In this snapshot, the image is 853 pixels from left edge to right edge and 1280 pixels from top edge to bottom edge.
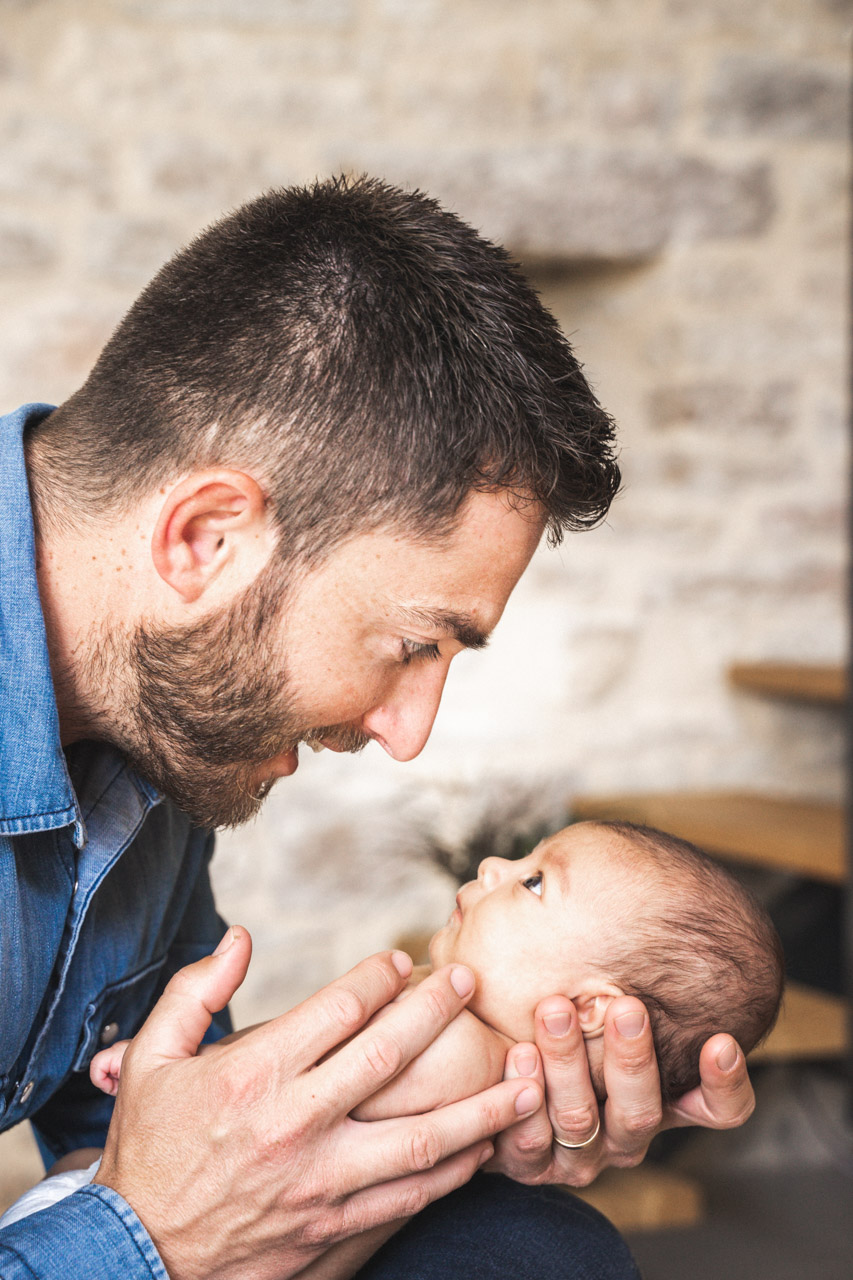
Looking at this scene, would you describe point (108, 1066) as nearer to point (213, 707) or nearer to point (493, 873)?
point (213, 707)

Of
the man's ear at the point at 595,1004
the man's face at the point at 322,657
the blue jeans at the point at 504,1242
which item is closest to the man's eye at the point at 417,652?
the man's face at the point at 322,657

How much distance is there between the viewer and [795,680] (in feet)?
8.71

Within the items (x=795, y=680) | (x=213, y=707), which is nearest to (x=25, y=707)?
(x=213, y=707)

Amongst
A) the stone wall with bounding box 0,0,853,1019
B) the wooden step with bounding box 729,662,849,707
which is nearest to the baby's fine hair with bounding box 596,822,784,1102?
the stone wall with bounding box 0,0,853,1019

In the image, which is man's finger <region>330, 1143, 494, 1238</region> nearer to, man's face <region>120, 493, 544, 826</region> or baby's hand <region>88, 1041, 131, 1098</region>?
baby's hand <region>88, 1041, 131, 1098</region>

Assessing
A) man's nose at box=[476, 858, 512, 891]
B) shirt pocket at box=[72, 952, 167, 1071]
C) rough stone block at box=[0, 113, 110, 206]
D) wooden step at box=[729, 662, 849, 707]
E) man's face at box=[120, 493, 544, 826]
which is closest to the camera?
man's face at box=[120, 493, 544, 826]

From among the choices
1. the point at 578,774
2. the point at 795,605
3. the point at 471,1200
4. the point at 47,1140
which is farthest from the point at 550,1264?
the point at 795,605

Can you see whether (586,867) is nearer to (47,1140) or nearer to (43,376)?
(47,1140)

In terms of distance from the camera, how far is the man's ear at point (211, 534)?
107 centimetres

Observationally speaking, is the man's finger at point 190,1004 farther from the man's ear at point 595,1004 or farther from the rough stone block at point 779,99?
the rough stone block at point 779,99

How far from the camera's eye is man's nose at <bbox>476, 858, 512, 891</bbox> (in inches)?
51.8

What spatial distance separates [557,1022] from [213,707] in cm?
45

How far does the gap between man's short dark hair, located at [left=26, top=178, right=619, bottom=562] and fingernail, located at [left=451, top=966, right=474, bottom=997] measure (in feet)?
1.39

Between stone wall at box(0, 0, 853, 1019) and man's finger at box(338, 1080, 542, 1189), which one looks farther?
stone wall at box(0, 0, 853, 1019)
